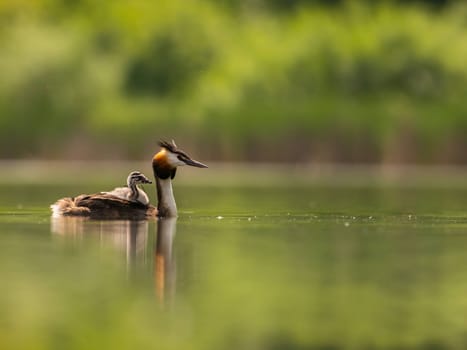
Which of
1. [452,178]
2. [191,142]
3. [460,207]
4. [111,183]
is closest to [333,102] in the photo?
[191,142]

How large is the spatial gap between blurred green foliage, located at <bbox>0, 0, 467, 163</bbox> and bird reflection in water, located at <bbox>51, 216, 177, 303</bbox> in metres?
31.0

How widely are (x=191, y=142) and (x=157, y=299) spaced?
39.6 meters

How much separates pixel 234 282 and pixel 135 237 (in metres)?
4.37

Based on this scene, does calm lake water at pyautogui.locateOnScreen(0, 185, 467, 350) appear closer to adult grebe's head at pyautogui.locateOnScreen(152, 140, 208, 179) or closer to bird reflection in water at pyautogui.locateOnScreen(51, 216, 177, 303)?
bird reflection in water at pyautogui.locateOnScreen(51, 216, 177, 303)

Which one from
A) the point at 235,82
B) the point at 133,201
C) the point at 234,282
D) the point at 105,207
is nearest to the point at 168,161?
the point at 133,201

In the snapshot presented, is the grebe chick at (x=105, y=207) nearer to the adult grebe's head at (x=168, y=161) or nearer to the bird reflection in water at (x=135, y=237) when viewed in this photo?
the bird reflection in water at (x=135, y=237)

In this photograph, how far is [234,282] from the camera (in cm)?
1268

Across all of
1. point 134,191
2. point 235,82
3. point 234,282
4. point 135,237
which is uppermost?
point 235,82

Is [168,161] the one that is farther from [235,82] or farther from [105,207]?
[235,82]

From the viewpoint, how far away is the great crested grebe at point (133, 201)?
2005 centimetres

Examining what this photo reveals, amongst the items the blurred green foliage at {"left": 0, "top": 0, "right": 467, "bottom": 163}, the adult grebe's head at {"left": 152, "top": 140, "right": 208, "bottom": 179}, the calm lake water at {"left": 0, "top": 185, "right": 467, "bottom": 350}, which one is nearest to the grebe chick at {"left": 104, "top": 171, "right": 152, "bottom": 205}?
the adult grebe's head at {"left": 152, "top": 140, "right": 208, "bottom": 179}

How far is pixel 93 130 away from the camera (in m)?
53.2

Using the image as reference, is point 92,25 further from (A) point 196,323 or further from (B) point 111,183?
(A) point 196,323

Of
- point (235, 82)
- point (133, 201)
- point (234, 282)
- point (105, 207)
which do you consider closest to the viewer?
point (234, 282)
